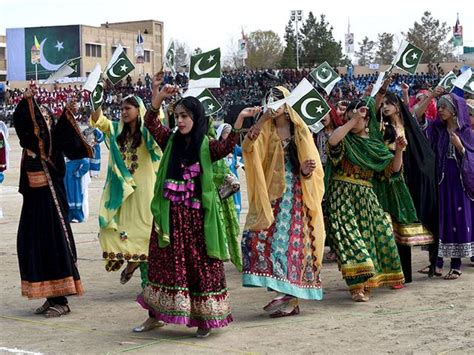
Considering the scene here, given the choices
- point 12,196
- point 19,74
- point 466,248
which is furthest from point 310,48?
point 466,248

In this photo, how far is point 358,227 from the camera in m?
7.42

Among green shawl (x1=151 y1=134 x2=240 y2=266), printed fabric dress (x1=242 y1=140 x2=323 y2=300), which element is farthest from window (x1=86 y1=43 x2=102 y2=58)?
green shawl (x1=151 y1=134 x2=240 y2=266)

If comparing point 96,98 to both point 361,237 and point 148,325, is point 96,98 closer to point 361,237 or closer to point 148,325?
point 148,325

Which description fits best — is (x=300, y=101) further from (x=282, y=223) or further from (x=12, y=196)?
(x=12, y=196)

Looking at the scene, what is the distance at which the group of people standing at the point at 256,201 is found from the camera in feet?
19.9

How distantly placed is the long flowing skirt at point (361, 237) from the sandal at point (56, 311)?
7.32ft

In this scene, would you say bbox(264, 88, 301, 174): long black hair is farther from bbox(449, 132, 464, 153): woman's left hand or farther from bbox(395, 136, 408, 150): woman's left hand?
bbox(449, 132, 464, 153): woman's left hand

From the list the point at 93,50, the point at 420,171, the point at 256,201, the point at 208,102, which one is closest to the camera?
the point at 256,201

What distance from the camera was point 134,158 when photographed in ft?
25.0

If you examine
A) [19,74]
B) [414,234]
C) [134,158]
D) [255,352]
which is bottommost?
[255,352]

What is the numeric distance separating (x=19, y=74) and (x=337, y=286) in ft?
235

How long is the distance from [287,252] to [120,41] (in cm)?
7453

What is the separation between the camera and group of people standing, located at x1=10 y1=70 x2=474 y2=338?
606cm

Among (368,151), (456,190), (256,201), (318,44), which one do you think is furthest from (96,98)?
(318,44)
